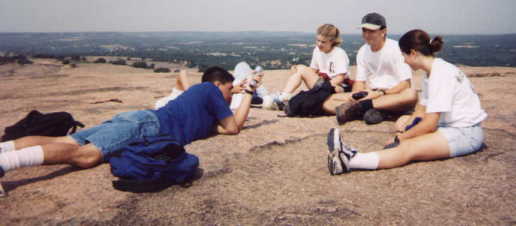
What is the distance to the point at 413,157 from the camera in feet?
10.4

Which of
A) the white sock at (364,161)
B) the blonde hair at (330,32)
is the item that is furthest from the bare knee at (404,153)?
the blonde hair at (330,32)

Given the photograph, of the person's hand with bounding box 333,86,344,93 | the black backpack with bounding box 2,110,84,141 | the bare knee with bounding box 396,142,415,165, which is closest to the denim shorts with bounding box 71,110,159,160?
the black backpack with bounding box 2,110,84,141

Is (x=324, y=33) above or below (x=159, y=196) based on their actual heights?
above

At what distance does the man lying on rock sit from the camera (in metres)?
2.77

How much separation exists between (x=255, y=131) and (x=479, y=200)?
7.93 feet

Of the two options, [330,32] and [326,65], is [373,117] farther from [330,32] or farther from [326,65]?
[330,32]

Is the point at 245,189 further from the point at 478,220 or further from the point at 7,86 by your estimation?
the point at 7,86

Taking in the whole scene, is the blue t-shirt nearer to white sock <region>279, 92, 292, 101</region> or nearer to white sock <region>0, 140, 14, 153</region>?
white sock <region>0, 140, 14, 153</region>

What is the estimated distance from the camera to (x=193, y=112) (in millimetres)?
3729

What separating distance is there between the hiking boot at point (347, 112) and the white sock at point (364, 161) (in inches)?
62.2

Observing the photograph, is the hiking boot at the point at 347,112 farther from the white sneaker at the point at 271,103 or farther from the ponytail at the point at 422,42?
the ponytail at the point at 422,42

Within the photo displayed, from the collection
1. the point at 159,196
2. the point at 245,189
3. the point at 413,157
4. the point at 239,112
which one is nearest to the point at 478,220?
the point at 413,157

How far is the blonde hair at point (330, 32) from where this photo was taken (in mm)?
5305

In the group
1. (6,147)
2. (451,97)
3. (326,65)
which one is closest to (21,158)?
(6,147)
